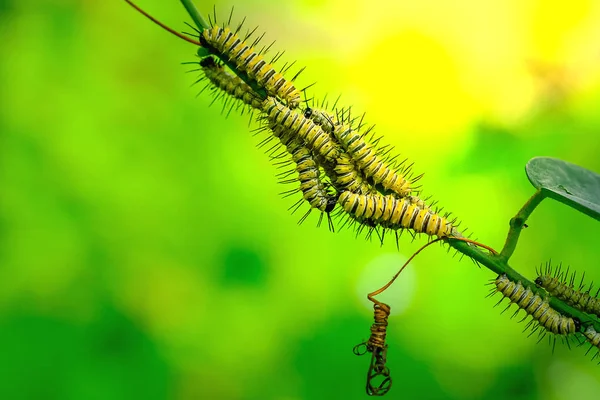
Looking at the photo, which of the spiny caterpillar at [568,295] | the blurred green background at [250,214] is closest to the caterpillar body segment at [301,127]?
the spiny caterpillar at [568,295]

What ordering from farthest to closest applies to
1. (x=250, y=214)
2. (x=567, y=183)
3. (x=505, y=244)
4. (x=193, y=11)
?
1. (x=250, y=214)
2. (x=567, y=183)
3. (x=505, y=244)
4. (x=193, y=11)

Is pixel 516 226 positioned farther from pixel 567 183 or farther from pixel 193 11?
pixel 193 11

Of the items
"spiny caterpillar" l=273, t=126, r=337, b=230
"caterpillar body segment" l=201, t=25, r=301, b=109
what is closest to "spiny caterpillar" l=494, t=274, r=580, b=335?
"spiny caterpillar" l=273, t=126, r=337, b=230

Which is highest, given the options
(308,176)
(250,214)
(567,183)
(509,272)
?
(567,183)

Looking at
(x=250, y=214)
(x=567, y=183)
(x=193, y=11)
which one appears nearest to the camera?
(x=193, y=11)

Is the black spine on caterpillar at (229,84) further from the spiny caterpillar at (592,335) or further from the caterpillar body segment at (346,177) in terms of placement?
the spiny caterpillar at (592,335)

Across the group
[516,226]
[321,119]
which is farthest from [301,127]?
[516,226]

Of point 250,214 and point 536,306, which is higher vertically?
point 536,306

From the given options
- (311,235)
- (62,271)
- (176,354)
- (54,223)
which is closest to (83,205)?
(54,223)
